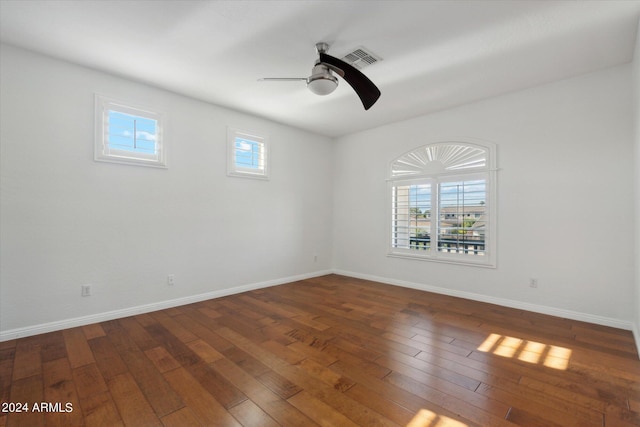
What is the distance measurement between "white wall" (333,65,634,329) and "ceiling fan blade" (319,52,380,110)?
2.36 meters

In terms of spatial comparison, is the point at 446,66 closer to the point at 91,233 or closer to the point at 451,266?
the point at 451,266

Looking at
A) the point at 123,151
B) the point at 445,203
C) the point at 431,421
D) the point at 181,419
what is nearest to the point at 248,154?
the point at 123,151

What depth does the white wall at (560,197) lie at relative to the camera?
127 inches

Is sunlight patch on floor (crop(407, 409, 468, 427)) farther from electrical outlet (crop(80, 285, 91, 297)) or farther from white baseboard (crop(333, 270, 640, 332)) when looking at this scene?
electrical outlet (crop(80, 285, 91, 297))

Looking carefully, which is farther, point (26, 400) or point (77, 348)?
point (77, 348)

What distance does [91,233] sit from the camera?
332cm

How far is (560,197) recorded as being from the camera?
3582 mm

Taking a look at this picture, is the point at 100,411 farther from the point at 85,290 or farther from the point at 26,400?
the point at 85,290

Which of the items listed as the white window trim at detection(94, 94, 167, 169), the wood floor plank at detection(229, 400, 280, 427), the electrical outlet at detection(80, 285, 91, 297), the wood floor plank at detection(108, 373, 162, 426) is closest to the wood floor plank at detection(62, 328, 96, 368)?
the electrical outlet at detection(80, 285, 91, 297)

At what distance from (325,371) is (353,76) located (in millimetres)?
2458

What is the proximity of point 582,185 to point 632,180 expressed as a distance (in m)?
0.40

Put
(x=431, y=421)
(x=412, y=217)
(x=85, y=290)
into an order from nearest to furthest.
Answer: (x=431, y=421)
(x=85, y=290)
(x=412, y=217)

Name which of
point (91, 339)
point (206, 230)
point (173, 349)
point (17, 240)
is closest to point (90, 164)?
point (17, 240)

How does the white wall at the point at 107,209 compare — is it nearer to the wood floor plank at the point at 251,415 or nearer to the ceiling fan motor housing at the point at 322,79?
the ceiling fan motor housing at the point at 322,79
